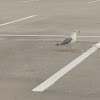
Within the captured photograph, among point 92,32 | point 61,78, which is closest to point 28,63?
point 61,78

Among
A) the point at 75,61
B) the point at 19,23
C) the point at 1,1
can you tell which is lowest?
the point at 1,1

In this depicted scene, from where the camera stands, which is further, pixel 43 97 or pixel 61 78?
pixel 61 78

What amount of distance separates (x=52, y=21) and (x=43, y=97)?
11.5 metres

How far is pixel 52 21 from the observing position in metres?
19.0

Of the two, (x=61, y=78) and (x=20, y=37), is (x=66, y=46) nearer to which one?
(x=20, y=37)

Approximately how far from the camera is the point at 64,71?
9570 mm

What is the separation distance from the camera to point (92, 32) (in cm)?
1552

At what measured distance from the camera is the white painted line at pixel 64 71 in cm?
820

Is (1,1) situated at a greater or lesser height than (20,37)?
lesser

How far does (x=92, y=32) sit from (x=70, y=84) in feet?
23.9

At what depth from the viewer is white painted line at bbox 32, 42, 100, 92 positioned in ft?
26.9

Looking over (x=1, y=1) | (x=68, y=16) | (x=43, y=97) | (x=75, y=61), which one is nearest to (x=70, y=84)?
(x=43, y=97)

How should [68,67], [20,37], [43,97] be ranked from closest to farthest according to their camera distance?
[43,97] → [68,67] → [20,37]

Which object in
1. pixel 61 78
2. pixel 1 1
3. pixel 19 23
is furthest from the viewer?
pixel 1 1
